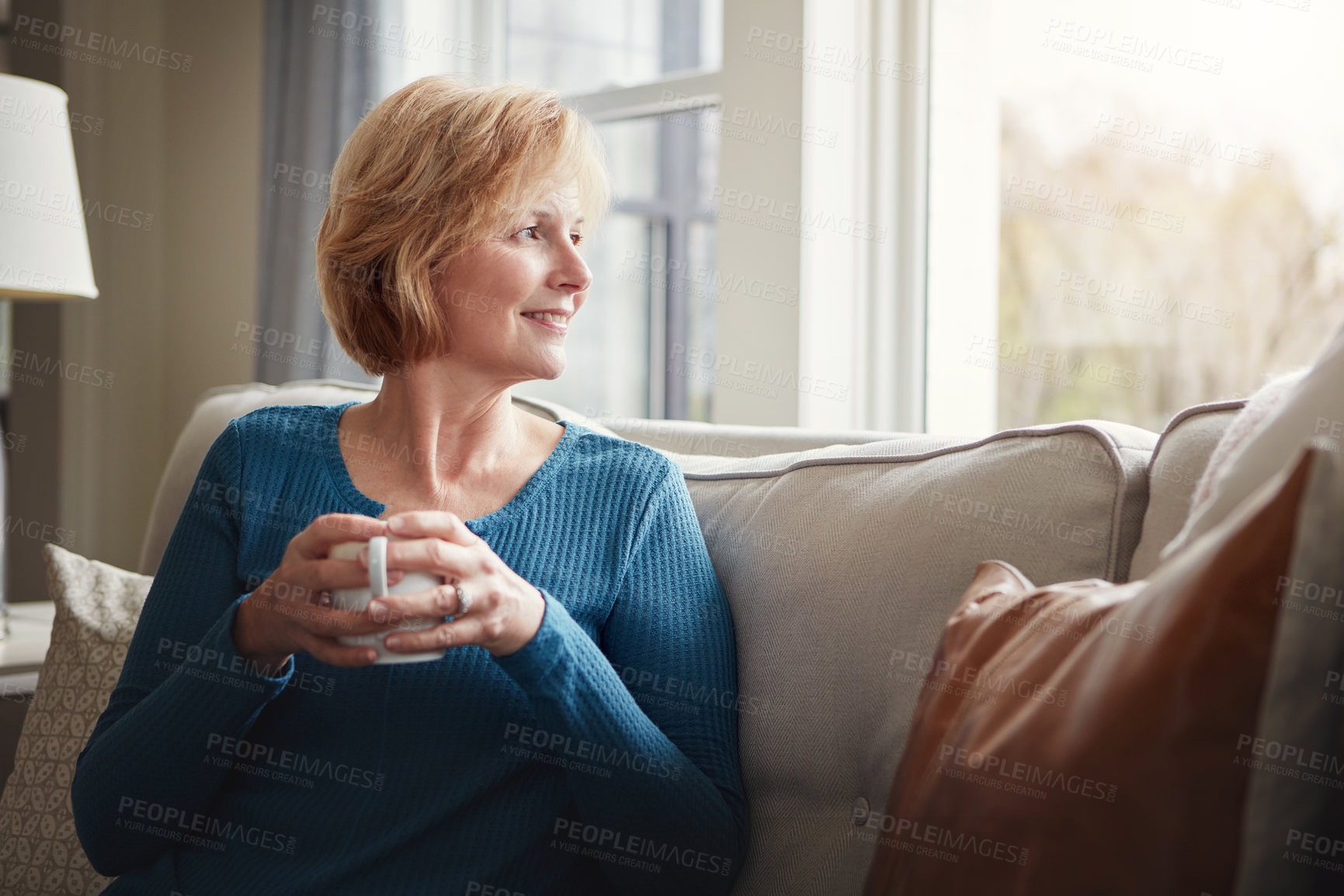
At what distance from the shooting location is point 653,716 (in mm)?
1018

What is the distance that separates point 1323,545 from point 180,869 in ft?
3.32

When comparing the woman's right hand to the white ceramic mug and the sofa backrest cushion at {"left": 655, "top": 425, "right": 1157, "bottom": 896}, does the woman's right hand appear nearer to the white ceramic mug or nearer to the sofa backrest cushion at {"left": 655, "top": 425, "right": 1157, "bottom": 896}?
the white ceramic mug

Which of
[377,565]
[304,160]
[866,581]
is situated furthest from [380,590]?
[304,160]

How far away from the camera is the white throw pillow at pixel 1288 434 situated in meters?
0.57

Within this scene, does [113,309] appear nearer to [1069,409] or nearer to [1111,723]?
[1069,409]

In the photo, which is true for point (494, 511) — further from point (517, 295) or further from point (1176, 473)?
point (1176, 473)

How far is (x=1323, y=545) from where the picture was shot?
1.63ft

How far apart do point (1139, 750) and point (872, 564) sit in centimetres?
45

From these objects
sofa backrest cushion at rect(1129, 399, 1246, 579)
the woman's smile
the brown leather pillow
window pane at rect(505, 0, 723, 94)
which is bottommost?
the brown leather pillow

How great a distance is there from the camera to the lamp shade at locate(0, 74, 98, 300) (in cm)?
179

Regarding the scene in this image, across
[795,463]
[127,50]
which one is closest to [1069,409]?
[795,463]

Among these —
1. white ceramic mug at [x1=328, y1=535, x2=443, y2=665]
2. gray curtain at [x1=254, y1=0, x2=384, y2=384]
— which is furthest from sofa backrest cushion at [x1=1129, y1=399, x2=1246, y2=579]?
gray curtain at [x1=254, y1=0, x2=384, y2=384]

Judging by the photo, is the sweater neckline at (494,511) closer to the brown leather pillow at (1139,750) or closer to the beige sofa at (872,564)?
the beige sofa at (872,564)

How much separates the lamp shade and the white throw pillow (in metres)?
1.89
